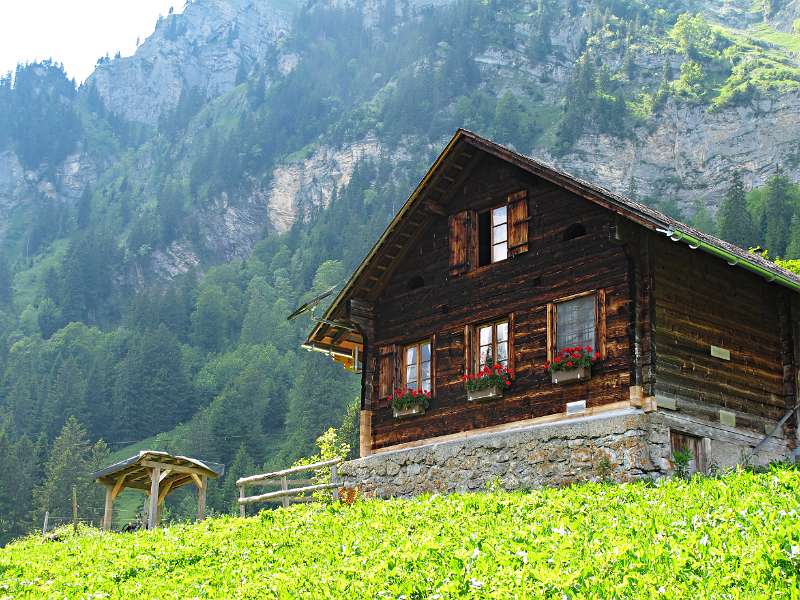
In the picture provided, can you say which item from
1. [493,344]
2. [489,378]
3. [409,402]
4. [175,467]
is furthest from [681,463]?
[175,467]

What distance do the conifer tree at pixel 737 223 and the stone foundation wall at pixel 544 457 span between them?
87326 mm

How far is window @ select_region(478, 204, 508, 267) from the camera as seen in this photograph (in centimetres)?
2572

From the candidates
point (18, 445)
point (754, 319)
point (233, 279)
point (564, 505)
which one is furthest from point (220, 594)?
point (233, 279)

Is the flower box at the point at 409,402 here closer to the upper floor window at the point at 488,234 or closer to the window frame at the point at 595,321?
the upper floor window at the point at 488,234

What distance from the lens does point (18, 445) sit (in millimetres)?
110438

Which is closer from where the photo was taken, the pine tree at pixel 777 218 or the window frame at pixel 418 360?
the window frame at pixel 418 360

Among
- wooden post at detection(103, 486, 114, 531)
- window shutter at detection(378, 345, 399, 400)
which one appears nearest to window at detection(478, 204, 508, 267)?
window shutter at detection(378, 345, 399, 400)

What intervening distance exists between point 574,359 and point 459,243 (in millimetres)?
4969

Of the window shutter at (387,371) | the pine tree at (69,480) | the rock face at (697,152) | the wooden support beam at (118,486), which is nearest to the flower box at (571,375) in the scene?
the window shutter at (387,371)

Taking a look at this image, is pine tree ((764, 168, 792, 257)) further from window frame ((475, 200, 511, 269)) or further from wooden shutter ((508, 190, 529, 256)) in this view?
wooden shutter ((508, 190, 529, 256))

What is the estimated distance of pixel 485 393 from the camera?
24.6 m

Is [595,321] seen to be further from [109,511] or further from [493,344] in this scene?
→ [109,511]

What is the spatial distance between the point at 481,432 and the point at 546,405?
191 centimetres

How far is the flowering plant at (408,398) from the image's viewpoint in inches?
1029
